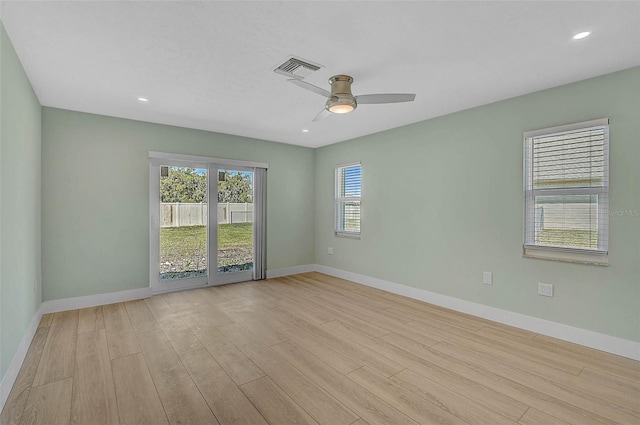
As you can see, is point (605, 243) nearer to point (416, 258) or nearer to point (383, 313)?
point (416, 258)

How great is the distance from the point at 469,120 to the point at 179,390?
13.4ft

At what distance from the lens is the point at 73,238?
377 centimetres

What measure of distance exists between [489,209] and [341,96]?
224 cm

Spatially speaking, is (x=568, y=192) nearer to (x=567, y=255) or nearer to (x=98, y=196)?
(x=567, y=255)

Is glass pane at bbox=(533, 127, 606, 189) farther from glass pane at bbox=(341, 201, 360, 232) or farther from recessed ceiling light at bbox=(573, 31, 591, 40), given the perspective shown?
glass pane at bbox=(341, 201, 360, 232)

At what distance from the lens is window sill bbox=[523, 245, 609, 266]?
2742 mm

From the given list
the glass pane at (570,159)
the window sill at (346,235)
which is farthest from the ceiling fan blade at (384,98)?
the window sill at (346,235)

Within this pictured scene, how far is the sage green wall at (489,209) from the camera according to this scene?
2.64m

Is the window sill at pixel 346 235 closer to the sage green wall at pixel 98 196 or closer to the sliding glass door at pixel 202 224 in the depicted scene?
the sliding glass door at pixel 202 224

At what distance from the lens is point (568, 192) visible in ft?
9.66

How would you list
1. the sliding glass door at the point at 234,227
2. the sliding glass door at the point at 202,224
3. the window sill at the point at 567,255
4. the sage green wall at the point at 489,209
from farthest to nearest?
1. the sliding glass door at the point at 234,227
2. the sliding glass door at the point at 202,224
3. the window sill at the point at 567,255
4. the sage green wall at the point at 489,209

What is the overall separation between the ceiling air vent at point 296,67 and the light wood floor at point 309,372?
250 centimetres

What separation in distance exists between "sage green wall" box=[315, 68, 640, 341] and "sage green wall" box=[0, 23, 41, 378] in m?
4.18

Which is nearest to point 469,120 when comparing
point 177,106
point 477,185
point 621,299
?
point 477,185
